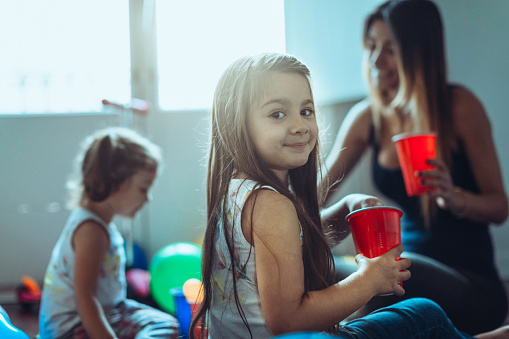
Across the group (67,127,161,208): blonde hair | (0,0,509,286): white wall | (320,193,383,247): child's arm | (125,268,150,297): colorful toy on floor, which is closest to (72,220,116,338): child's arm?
(67,127,161,208): blonde hair

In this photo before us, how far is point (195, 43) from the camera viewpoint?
2650 millimetres

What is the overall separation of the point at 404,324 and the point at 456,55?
2136mm

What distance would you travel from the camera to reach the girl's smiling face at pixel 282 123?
766 millimetres

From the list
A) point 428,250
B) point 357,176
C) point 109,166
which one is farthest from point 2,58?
point 428,250

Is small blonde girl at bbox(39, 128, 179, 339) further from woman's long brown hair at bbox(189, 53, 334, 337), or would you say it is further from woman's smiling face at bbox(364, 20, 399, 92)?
woman's smiling face at bbox(364, 20, 399, 92)

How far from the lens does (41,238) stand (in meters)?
2.64

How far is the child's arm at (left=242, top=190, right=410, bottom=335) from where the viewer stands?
2.14ft

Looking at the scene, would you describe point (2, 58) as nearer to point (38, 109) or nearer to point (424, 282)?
point (38, 109)

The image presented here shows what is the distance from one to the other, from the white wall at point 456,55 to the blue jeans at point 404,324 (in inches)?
68.5

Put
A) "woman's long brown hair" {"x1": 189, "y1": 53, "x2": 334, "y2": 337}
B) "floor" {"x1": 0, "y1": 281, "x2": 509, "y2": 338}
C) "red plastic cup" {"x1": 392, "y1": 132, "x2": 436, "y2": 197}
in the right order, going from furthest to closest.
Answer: "floor" {"x1": 0, "y1": 281, "x2": 509, "y2": 338}, "red plastic cup" {"x1": 392, "y1": 132, "x2": 436, "y2": 197}, "woman's long brown hair" {"x1": 189, "y1": 53, "x2": 334, "y2": 337}

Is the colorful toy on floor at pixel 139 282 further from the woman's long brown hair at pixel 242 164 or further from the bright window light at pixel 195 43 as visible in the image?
the woman's long brown hair at pixel 242 164

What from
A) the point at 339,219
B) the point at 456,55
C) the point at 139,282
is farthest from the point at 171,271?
the point at 456,55

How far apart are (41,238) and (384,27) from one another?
2.11 metres

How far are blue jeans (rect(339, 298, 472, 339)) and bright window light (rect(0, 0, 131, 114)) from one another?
7.06ft
